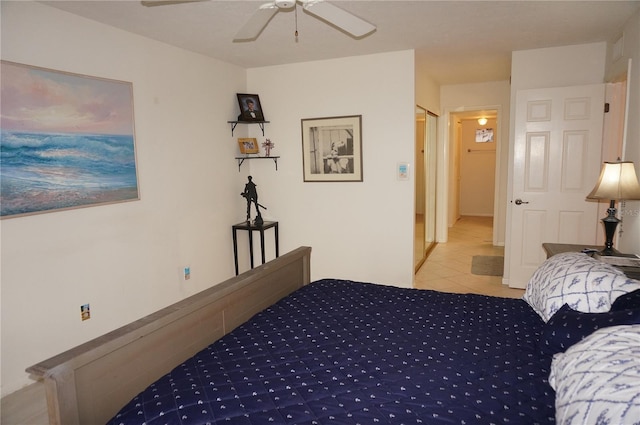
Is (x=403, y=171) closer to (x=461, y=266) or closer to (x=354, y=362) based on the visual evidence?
(x=461, y=266)

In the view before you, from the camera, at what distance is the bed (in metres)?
1.32

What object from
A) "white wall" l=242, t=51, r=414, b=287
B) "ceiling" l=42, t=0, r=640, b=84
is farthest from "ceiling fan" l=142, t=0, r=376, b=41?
"white wall" l=242, t=51, r=414, b=287

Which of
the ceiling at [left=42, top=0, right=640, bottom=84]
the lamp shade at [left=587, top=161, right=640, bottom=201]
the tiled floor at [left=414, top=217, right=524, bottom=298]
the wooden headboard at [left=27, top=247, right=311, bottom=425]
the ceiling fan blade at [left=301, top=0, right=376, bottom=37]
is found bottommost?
the tiled floor at [left=414, top=217, right=524, bottom=298]

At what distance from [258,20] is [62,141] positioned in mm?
1558

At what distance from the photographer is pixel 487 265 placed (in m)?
5.28

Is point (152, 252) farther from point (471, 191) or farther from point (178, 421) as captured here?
point (471, 191)

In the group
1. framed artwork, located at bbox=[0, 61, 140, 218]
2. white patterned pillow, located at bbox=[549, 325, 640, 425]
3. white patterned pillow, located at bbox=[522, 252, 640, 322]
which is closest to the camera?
white patterned pillow, located at bbox=[549, 325, 640, 425]

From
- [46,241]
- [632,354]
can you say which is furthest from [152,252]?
[632,354]

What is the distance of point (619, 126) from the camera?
12.5 feet

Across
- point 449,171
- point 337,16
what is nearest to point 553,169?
point 449,171

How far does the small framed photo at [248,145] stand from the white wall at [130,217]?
98 mm

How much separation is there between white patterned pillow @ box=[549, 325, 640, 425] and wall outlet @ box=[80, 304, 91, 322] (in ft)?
9.47

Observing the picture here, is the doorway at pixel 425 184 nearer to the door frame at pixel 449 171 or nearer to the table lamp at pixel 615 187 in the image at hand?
the door frame at pixel 449 171

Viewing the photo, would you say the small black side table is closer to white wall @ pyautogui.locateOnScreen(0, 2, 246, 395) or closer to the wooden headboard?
white wall @ pyautogui.locateOnScreen(0, 2, 246, 395)
